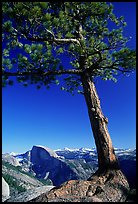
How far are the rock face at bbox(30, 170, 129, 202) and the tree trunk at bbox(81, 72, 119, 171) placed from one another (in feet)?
1.31

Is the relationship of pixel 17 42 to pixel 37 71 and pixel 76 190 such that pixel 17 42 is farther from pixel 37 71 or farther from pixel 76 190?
pixel 76 190

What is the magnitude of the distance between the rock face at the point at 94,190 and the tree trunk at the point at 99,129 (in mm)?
401

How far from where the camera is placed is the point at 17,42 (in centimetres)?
919

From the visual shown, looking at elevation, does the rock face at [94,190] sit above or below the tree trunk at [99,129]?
below

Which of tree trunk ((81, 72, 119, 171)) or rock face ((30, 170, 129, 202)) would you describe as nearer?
rock face ((30, 170, 129, 202))

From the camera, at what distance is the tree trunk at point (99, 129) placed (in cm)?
804

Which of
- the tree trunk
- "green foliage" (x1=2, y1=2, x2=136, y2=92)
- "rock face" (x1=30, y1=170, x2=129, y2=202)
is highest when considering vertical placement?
"green foliage" (x1=2, y1=2, x2=136, y2=92)

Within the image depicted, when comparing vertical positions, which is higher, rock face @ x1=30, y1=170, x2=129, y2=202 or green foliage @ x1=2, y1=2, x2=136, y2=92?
green foliage @ x1=2, y1=2, x2=136, y2=92

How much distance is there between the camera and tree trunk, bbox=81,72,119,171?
804 cm

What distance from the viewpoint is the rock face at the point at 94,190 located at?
6520mm

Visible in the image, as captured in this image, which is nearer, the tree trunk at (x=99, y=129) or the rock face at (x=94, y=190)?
the rock face at (x=94, y=190)

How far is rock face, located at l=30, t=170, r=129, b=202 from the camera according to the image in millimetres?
6520

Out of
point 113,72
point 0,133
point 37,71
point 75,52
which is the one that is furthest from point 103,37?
point 0,133

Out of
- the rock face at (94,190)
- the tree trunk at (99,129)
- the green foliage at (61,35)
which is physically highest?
the green foliage at (61,35)
